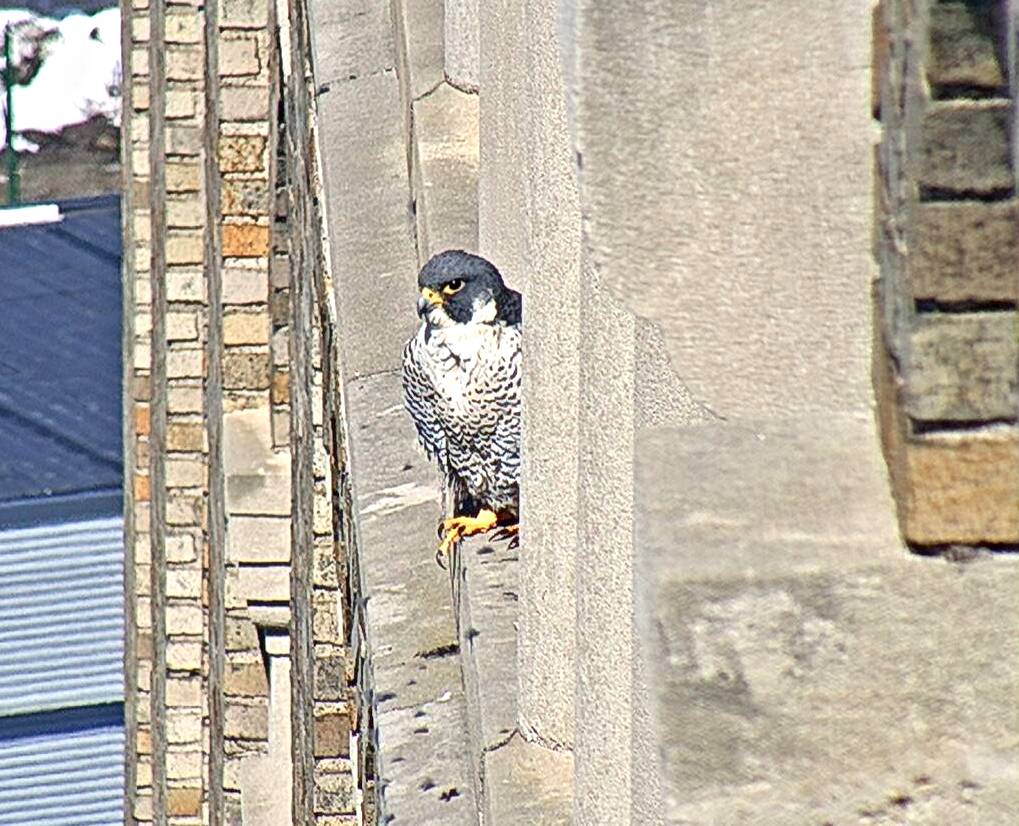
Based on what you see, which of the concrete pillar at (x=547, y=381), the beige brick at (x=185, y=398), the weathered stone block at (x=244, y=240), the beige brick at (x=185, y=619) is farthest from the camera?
the beige brick at (x=185, y=619)

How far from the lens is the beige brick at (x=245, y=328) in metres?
7.72

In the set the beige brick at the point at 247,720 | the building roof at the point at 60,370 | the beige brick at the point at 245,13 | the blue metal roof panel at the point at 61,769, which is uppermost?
the beige brick at the point at 245,13

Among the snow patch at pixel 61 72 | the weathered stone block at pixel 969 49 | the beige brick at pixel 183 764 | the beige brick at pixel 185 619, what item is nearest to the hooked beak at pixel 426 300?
the weathered stone block at pixel 969 49

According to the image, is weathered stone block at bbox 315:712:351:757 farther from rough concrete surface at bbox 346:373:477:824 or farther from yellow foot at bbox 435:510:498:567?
yellow foot at bbox 435:510:498:567

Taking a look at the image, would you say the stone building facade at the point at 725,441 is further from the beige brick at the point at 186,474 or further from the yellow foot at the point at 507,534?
the beige brick at the point at 186,474

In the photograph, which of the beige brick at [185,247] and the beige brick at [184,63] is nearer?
the beige brick at [184,63]

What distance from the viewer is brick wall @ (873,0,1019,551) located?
1092mm

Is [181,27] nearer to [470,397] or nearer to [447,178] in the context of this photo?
[447,178]

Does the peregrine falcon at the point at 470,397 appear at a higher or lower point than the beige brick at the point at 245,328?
higher

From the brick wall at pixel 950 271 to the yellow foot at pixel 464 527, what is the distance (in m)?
2.49

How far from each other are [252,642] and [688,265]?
6443 millimetres

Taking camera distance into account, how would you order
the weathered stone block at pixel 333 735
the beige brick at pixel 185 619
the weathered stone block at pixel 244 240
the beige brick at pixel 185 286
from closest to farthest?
the weathered stone block at pixel 333 735 → the weathered stone block at pixel 244 240 → the beige brick at pixel 185 286 → the beige brick at pixel 185 619

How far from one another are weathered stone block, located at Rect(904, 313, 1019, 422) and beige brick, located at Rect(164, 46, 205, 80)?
7201 mm

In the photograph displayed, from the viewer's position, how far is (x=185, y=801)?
29.3 ft
